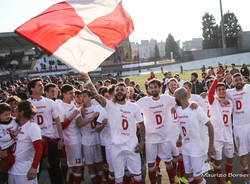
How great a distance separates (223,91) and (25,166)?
414 cm

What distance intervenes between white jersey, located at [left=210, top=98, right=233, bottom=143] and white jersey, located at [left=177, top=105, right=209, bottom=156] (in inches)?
32.2

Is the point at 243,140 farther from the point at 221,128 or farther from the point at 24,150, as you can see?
the point at 24,150

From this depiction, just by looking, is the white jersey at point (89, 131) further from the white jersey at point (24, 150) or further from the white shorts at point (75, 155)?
the white jersey at point (24, 150)

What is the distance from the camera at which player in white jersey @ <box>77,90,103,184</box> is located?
541 cm

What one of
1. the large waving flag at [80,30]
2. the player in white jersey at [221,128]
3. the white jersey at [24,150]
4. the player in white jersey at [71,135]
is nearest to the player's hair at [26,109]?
the white jersey at [24,150]

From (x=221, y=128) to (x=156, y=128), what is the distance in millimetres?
1400

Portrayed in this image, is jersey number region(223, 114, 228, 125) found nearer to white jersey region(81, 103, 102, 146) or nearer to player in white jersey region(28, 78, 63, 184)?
white jersey region(81, 103, 102, 146)

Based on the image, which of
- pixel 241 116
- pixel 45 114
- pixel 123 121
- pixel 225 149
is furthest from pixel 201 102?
pixel 45 114

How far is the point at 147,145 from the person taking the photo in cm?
512

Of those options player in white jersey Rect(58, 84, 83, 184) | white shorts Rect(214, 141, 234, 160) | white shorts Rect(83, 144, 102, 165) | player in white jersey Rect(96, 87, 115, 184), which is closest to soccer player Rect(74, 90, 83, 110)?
player in white jersey Rect(58, 84, 83, 184)

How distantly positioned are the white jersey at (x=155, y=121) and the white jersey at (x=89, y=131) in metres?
1.11

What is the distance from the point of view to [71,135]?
5.39 metres

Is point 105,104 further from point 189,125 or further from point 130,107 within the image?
point 189,125

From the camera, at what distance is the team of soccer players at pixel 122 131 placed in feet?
13.1
